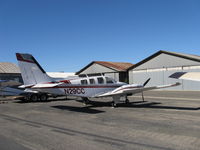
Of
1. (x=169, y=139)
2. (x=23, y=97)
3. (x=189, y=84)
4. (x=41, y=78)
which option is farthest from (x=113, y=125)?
(x=189, y=84)

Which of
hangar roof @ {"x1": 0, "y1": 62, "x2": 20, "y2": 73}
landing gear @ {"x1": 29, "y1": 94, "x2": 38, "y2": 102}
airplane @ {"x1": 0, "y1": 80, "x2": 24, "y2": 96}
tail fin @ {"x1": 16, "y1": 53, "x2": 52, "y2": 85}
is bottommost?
landing gear @ {"x1": 29, "y1": 94, "x2": 38, "y2": 102}

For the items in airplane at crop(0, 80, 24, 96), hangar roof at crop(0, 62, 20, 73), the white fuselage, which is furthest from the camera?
hangar roof at crop(0, 62, 20, 73)

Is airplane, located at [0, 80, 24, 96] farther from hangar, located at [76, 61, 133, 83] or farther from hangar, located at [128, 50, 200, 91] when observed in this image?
hangar, located at [76, 61, 133, 83]

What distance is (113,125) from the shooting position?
8.45 m

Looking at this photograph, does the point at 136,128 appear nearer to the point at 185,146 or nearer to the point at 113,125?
the point at 113,125

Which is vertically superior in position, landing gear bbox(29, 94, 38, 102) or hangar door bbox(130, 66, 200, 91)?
hangar door bbox(130, 66, 200, 91)

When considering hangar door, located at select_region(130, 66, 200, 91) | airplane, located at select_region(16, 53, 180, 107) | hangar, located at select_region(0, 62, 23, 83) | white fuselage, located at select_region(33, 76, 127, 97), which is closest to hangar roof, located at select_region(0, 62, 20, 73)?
hangar, located at select_region(0, 62, 23, 83)

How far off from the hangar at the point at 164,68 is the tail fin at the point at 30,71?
1001 inches

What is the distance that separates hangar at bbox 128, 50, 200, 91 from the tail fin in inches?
1001

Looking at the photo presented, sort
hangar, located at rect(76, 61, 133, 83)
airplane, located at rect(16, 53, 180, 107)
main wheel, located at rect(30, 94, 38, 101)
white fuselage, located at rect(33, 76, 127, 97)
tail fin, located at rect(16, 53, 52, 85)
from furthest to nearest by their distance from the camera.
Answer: hangar, located at rect(76, 61, 133, 83)
main wheel, located at rect(30, 94, 38, 101)
tail fin, located at rect(16, 53, 52, 85)
airplane, located at rect(16, 53, 180, 107)
white fuselage, located at rect(33, 76, 127, 97)

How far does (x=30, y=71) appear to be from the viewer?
14.5 metres

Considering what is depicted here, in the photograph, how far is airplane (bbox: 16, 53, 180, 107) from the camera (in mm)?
13641

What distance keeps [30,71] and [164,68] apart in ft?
88.8

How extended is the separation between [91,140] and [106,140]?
473 mm
